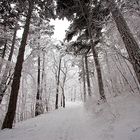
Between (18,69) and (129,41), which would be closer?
(129,41)

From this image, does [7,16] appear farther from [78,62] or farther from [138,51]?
[78,62]

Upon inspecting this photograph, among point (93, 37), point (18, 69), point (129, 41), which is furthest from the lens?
point (93, 37)

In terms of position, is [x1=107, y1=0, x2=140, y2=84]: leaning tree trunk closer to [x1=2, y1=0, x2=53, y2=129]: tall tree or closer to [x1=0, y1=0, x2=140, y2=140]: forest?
[x1=0, y1=0, x2=140, y2=140]: forest

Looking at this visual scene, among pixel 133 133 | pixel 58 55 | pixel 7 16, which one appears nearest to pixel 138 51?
pixel 133 133

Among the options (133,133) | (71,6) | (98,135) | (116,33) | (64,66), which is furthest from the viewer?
(64,66)

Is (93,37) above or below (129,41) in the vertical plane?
above

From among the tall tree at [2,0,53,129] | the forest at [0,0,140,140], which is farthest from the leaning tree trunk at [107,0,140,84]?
the tall tree at [2,0,53,129]

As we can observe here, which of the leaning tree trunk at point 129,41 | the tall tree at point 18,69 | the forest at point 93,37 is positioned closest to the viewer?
the leaning tree trunk at point 129,41

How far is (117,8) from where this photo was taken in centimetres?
579

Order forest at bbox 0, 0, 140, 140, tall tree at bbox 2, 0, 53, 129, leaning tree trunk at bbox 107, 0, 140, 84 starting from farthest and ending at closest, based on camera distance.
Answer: tall tree at bbox 2, 0, 53, 129 < forest at bbox 0, 0, 140, 140 < leaning tree trunk at bbox 107, 0, 140, 84

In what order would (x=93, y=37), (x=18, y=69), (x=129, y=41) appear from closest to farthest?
(x=129, y=41) < (x=18, y=69) < (x=93, y=37)

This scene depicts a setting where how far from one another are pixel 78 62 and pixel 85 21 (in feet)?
41.1

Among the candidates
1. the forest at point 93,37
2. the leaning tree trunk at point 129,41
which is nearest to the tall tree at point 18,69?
the forest at point 93,37

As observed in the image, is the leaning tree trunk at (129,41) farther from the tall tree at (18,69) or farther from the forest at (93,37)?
the tall tree at (18,69)
